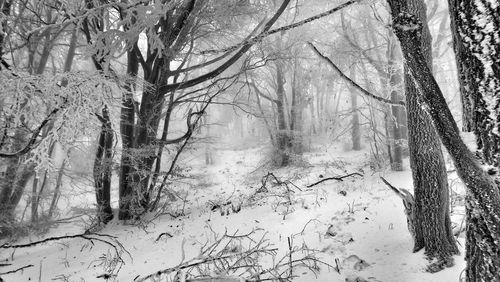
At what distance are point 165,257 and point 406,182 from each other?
5575mm

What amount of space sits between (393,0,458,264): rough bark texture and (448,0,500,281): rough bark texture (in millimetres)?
1806

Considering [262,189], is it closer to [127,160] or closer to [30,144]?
[127,160]

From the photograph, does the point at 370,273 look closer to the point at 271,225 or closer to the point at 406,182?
the point at 271,225

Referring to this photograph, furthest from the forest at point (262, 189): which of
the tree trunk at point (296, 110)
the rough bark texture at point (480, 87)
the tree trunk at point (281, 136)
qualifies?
the tree trunk at point (296, 110)

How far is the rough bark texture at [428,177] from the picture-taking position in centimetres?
305

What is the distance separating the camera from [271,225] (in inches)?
196

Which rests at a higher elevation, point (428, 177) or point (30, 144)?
point (30, 144)

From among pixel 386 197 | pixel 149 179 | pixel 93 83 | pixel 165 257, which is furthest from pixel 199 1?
pixel 386 197

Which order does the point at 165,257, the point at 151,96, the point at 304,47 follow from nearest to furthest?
the point at 165,257 → the point at 151,96 → the point at 304,47

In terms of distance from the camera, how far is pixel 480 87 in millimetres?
1252

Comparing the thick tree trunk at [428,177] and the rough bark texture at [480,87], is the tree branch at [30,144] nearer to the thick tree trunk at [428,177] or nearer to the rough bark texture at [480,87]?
the rough bark texture at [480,87]

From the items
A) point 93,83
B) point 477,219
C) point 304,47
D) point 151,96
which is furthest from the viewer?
point 304,47

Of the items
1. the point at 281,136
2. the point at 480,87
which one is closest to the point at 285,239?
the point at 480,87

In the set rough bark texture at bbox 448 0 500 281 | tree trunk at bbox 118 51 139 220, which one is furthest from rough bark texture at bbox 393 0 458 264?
tree trunk at bbox 118 51 139 220
